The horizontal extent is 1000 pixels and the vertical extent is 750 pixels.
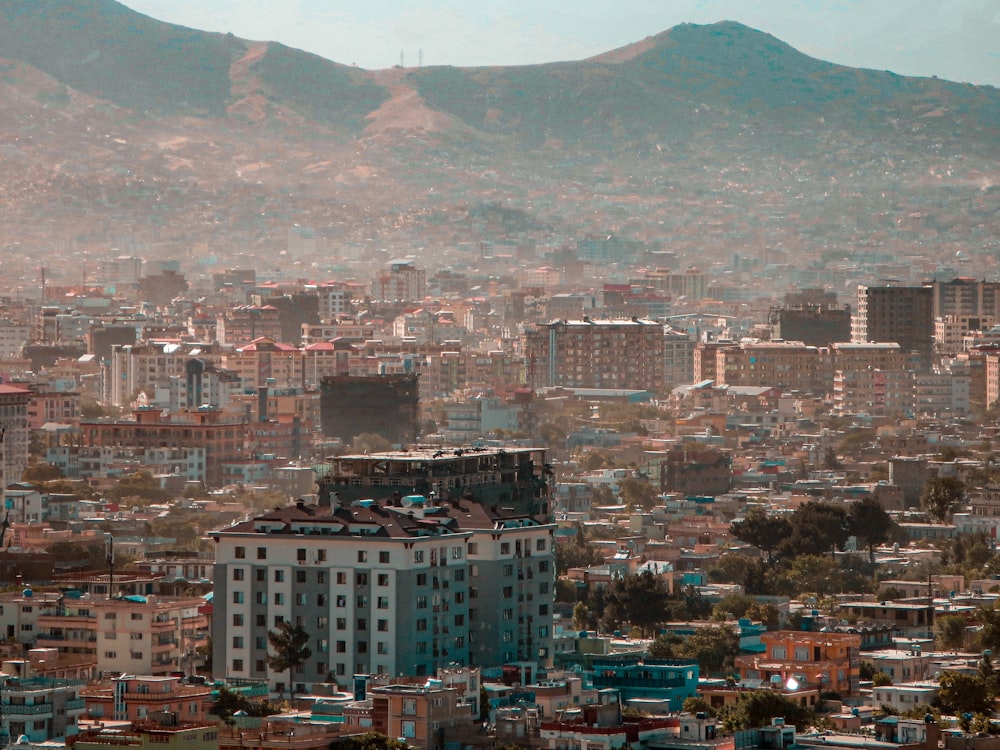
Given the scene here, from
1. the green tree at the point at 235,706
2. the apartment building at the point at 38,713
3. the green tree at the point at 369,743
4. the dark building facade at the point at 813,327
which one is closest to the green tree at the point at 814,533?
the green tree at the point at 235,706

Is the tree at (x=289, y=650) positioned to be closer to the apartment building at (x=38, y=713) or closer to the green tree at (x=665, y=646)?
the green tree at (x=665, y=646)

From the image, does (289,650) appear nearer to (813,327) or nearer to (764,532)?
(764,532)

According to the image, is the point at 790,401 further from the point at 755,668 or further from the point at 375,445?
the point at 755,668

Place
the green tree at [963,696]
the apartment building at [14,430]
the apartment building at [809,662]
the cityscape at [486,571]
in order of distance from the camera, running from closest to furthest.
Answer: the cityscape at [486,571] → the green tree at [963,696] → the apartment building at [809,662] → the apartment building at [14,430]

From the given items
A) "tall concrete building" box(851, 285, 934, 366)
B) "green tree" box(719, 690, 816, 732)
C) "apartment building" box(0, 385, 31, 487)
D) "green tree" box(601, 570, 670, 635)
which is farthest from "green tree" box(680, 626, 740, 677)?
"tall concrete building" box(851, 285, 934, 366)

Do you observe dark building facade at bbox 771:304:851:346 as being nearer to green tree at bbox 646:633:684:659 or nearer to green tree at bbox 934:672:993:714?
green tree at bbox 646:633:684:659

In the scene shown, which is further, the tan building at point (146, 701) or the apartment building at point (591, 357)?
the apartment building at point (591, 357)

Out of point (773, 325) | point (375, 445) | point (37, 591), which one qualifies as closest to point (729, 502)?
point (375, 445)
